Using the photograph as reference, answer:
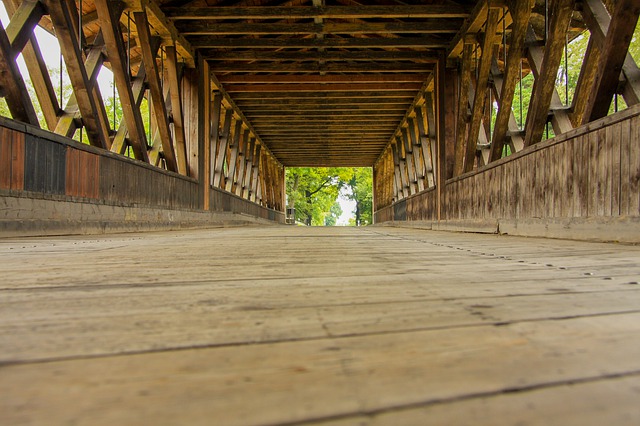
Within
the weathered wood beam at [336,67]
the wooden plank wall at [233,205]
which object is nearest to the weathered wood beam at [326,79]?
the weathered wood beam at [336,67]

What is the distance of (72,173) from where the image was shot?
520 cm

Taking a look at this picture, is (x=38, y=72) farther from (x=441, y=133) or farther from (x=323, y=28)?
(x=441, y=133)

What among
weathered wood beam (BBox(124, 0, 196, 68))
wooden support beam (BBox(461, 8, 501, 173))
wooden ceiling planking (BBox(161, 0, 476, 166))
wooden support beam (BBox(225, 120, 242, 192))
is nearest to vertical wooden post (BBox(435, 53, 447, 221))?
wooden ceiling planking (BBox(161, 0, 476, 166))

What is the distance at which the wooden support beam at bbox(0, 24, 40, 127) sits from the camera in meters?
4.44

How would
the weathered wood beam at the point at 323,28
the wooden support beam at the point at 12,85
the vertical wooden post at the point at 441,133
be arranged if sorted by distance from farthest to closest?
1. the vertical wooden post at the point at 441,133
2. the weathered wood beam at the point at 323,28
3. the wooden support beam at the point at 12,85

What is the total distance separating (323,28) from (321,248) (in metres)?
6.86

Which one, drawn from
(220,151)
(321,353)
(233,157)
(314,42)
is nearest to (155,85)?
(314,42)

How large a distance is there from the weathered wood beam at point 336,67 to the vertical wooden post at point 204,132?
2.45 ft

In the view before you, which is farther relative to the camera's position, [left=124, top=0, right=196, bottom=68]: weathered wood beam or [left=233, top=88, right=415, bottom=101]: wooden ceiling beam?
[left=233, top=88, right=415, bottom=101]: wooden ceiling beam

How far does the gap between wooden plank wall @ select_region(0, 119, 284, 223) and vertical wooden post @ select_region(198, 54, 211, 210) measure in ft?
5.65

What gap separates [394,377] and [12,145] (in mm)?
4834

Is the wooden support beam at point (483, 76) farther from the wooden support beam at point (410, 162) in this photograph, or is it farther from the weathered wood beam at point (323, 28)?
Answer: the wooden support beam at point (410, 162)

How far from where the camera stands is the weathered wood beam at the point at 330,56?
10031 mm

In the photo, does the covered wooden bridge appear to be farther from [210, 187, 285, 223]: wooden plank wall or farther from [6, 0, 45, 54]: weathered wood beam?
[210, 187, 285, 223]: wooden plank wall
